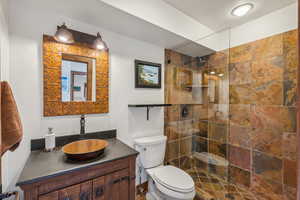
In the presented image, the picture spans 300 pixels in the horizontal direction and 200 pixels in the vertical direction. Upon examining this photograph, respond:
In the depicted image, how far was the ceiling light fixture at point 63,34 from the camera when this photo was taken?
1210mm

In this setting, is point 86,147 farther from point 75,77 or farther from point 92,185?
point 75,77

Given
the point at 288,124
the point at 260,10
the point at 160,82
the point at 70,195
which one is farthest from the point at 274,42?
the point at 70,195

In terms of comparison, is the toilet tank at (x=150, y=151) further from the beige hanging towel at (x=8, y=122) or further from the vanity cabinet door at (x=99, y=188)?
the beige hanging towel at (x=8, y=122)

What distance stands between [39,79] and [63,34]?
47 centimetres

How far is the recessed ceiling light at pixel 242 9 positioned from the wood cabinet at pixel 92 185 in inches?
80.3

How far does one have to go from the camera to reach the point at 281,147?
1.53 meters

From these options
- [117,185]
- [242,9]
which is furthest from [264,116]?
[117,185]

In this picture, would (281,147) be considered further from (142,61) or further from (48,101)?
(48,101)

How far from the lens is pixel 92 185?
961 millimetres

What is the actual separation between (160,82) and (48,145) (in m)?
1.51

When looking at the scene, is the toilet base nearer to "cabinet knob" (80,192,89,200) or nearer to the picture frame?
"cabinet knob" (80,192,89,200)

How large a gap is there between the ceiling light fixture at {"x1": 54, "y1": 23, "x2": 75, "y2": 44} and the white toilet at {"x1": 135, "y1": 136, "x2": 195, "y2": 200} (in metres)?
1.34

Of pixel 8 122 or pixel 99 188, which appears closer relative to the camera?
pixel 8 122

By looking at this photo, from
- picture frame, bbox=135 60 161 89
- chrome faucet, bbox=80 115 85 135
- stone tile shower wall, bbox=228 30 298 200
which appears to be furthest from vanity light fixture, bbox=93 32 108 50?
stone tile shower wall, bbox=228 30 298 200
